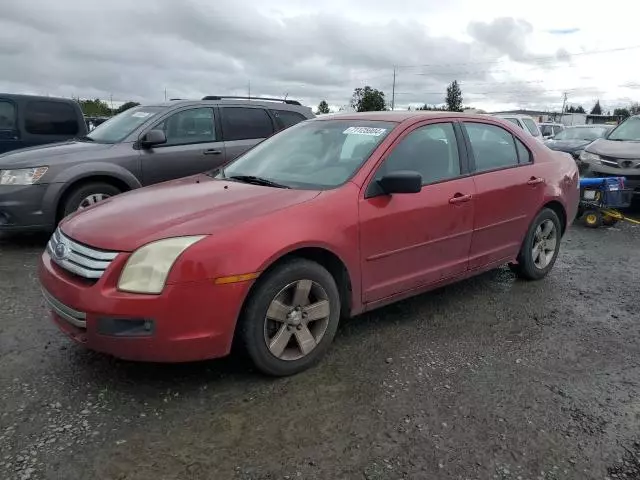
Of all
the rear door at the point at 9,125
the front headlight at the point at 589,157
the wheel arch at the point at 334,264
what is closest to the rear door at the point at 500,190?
the wheel arch at the point at 334,264

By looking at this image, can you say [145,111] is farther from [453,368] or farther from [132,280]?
[453,368]

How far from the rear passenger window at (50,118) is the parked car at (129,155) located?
5.44 feet

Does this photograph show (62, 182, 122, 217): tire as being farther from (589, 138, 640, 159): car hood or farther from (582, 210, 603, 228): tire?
(589, 138, 640, 159): car hood

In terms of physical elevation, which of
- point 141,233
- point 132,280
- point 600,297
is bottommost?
point 600,297

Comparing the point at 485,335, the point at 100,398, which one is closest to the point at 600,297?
the point at 485,335

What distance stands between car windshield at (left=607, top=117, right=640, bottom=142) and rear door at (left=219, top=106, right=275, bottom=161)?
633 centimetres

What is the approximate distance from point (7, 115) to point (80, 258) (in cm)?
642

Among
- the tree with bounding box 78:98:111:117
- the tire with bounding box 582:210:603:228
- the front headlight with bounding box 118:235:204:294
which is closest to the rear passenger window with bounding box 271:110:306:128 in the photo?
the tire with bounding box 582:210:603:228

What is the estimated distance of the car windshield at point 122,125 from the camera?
6.70m

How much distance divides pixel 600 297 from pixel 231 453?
3.74 metres

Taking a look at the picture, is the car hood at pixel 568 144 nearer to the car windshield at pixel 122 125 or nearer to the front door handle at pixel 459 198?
the car windshield at pixel 122 125

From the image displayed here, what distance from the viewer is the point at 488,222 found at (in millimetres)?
4383

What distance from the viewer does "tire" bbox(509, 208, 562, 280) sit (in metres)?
4.95

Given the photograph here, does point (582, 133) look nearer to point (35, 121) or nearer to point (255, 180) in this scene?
point (35, 121)
